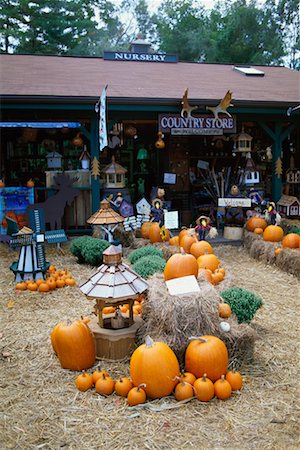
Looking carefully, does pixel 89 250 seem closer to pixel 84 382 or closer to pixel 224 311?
pixel 224 311

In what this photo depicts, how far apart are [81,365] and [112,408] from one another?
0.63 meters

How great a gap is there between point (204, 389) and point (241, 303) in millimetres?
1199

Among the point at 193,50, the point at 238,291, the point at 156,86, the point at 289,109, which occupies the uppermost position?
the point at 193,50

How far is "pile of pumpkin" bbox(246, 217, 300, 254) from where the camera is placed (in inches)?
294

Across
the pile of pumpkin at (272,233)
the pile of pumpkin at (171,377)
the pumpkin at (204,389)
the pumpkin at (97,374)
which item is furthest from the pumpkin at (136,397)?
the pile of pumpkin at (272,233)

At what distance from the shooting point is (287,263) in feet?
23.7

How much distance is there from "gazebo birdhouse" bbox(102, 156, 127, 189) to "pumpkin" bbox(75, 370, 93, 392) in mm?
6276

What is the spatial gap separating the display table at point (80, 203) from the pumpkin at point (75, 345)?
5.85 metres

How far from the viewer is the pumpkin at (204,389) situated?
3.36 meters

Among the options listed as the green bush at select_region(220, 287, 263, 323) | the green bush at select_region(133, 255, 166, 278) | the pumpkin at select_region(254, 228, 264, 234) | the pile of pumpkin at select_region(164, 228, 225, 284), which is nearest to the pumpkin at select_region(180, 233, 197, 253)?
the pile of pumpkin at select_region(164, 228, 225, 284)

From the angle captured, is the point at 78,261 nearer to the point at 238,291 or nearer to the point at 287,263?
the point at 287,263

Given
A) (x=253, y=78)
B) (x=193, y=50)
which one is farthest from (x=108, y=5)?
(x=253, y=78)

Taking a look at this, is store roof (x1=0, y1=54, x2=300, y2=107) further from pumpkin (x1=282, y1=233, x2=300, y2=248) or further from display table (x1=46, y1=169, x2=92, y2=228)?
pumpkin (x1=282, y1=233, x2=300, y2=248)

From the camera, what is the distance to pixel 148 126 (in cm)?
A: 1250
